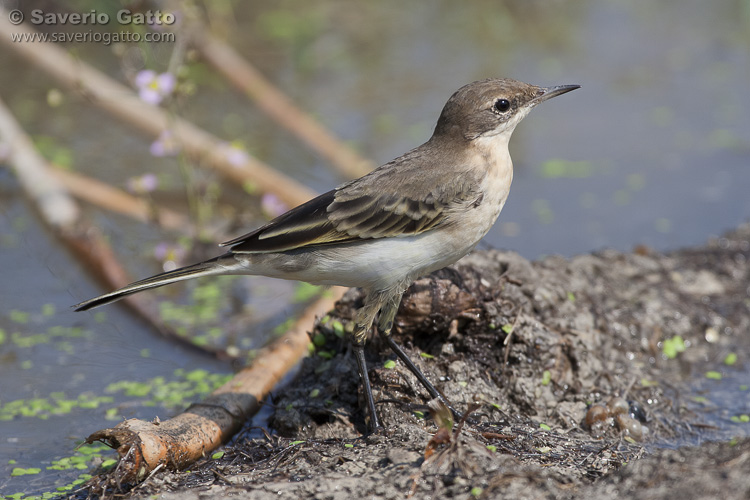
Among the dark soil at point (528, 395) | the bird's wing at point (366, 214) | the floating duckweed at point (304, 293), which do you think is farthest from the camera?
the floating duckweed at point (304, 293)

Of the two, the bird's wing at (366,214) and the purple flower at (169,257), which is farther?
the purple flower at (169,257)

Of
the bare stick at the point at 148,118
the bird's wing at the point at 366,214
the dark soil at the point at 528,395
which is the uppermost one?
the bare stick at the point at 148,118

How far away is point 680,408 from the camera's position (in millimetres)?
5926

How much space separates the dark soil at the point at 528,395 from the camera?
13.7ft

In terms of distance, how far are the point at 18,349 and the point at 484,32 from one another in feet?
29.5

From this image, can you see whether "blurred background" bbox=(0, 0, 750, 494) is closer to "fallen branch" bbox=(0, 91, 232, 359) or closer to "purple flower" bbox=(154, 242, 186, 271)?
"purple flower" bbox=(154, 242, 186, 271)

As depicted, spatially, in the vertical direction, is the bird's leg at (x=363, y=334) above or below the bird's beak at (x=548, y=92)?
below

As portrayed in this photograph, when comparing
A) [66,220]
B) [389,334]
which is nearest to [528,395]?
[389,334]

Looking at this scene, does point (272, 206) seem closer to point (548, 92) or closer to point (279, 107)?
point (279, 107)

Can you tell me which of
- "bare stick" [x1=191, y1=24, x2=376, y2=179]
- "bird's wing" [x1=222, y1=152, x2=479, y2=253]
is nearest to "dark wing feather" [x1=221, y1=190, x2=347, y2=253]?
"bird's wing" [x1=222, y1=152, x2=479, y2=253]

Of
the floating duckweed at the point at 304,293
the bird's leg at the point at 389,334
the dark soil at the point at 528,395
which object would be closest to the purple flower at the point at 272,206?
the floating duckweed at the point at 304,293

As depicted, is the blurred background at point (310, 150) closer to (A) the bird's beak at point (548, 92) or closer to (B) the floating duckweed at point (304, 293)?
(B) the floating duckweed at point (304, 293)

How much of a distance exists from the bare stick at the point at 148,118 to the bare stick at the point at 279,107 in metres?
0.57

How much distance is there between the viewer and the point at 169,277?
5.32 metres
